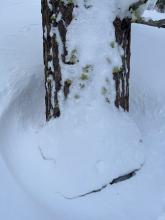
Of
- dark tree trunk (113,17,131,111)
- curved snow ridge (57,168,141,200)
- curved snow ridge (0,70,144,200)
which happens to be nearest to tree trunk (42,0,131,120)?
dark tree trunk (113,17,131,111)

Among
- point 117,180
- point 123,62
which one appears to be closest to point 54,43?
point 123,62

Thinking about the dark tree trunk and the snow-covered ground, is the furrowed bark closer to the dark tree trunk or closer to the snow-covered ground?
the snow-covered ground

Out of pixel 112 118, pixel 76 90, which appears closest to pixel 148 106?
pixel 112 118

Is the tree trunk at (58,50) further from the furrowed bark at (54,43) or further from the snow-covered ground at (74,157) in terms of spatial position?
the snow-covered ground at (74,157)

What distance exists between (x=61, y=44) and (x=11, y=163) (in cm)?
84

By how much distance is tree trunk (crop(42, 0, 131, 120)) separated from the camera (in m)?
2.71

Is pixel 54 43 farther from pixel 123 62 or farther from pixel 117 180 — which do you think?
pixel 117 180

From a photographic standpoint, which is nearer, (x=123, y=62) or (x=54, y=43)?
(x=54, y=43)

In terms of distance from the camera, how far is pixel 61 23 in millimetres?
2719

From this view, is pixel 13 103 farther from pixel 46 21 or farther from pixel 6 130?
pixel 46 21

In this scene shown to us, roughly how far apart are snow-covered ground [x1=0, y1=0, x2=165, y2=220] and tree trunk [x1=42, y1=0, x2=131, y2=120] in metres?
0.15

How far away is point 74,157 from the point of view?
2.74m

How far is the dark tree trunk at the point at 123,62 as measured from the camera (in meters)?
2.80

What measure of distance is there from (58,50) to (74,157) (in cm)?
70
